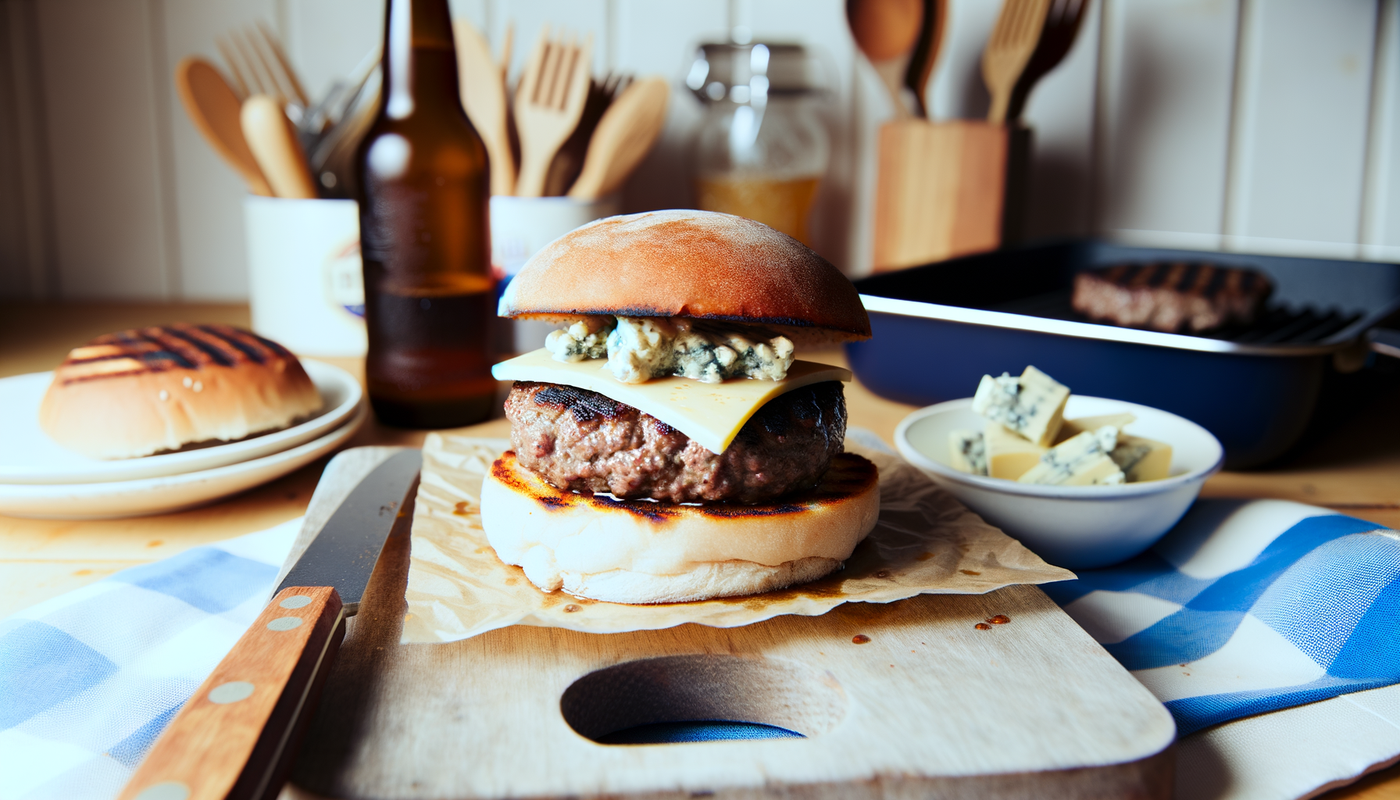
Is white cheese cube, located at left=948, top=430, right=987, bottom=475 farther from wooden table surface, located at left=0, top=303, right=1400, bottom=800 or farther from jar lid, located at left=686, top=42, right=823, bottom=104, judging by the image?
jar lid, located at left=686, top=42, right=823, bottom=104

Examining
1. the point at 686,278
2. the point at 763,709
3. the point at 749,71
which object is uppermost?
the point at 749,71

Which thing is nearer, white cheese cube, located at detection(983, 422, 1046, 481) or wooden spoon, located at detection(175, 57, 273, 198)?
white cheese cube, located at detection(983, 422, 1046, 481)

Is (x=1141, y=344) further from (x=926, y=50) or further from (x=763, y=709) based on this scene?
(x=926, y=50)

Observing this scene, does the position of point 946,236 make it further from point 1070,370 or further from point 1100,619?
point 1100,619

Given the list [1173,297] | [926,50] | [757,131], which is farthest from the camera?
[926,50]

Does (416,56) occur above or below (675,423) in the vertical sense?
above

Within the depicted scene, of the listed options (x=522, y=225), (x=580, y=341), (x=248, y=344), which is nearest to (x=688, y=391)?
(x=580, y=341)

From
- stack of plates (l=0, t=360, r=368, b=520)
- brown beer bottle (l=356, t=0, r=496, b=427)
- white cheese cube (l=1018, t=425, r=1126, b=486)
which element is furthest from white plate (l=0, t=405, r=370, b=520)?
white cheese cube (l=1018, t=425, r=1126, b=486)
